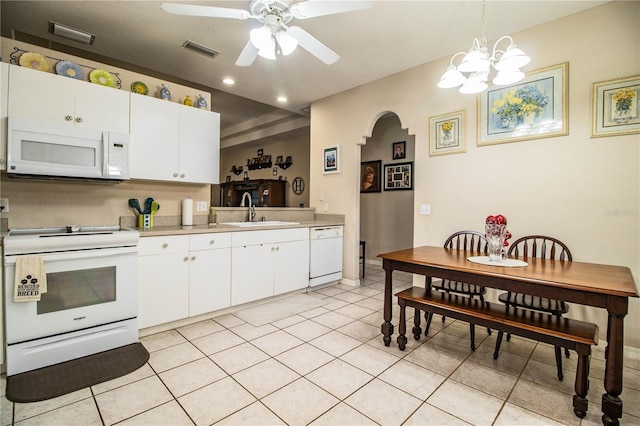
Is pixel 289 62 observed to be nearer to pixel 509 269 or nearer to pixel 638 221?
pixel 509 269

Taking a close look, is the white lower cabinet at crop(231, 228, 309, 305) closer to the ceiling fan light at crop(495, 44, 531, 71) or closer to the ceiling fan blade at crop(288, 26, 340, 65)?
the ceiling fan blade at crop(288, 26, 340, 65)

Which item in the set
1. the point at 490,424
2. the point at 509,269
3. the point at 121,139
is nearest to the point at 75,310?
the point at 121,139

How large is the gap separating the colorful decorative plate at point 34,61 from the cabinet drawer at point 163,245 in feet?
5.17

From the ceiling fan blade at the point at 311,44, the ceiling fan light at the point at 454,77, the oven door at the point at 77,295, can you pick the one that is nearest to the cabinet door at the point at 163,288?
the oven door at the point at 77,295

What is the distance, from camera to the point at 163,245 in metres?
2.53

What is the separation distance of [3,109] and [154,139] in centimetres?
98

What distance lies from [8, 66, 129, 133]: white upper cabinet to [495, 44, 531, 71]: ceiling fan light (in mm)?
2981

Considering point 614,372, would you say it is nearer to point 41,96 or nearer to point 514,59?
point 514,59

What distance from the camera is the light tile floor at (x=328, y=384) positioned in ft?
5.20

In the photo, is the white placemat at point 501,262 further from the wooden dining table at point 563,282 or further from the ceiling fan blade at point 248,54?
the ceiling fan blade at point 248,54

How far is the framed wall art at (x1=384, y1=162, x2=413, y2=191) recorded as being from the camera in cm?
515

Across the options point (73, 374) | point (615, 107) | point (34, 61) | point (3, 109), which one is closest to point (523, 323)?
point (615, 107)

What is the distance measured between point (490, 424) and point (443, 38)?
10.2ft

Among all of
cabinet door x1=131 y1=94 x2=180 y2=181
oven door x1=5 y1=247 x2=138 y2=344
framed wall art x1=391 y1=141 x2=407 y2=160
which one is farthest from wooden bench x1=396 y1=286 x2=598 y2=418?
framed wall art x1=391 y1=141 x2=407 y2=160
